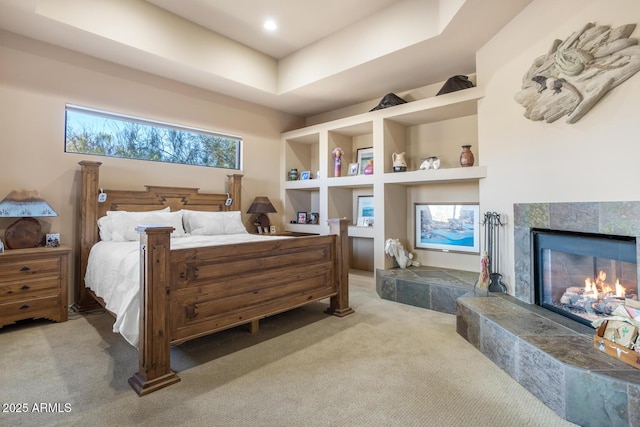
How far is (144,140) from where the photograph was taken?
4.13 metres

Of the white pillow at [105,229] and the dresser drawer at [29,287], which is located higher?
the white pillow at [105,229]

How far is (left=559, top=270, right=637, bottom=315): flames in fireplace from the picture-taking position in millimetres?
2100

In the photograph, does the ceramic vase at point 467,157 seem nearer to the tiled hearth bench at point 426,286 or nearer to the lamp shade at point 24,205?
the tiled hearth bench at point 426,286

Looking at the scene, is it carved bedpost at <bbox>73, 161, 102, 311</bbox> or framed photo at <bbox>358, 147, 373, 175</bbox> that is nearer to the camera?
carved bedpost at <bbox>73, 161, 102, 311</bbox>

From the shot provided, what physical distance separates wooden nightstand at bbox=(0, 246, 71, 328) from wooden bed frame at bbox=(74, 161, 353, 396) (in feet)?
1.14

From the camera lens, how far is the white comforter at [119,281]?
2049 millimetres

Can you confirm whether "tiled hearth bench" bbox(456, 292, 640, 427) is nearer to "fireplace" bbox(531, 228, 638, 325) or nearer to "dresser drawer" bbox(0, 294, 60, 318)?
"fireplace" bbox(531, 228, 638, 325)

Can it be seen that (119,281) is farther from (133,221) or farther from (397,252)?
(397,252)

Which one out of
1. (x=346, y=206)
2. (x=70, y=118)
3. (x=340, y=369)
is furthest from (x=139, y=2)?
(x=340, y=369)

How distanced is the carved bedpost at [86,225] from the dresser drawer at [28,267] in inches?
15.3

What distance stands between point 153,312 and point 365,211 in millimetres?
3716

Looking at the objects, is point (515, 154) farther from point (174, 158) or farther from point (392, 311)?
point (174, 158)

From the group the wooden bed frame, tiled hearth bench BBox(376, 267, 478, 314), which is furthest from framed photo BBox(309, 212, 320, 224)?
the wooden bed frame

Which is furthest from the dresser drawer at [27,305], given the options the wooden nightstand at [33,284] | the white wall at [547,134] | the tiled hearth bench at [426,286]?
the white wall at [547,134]
